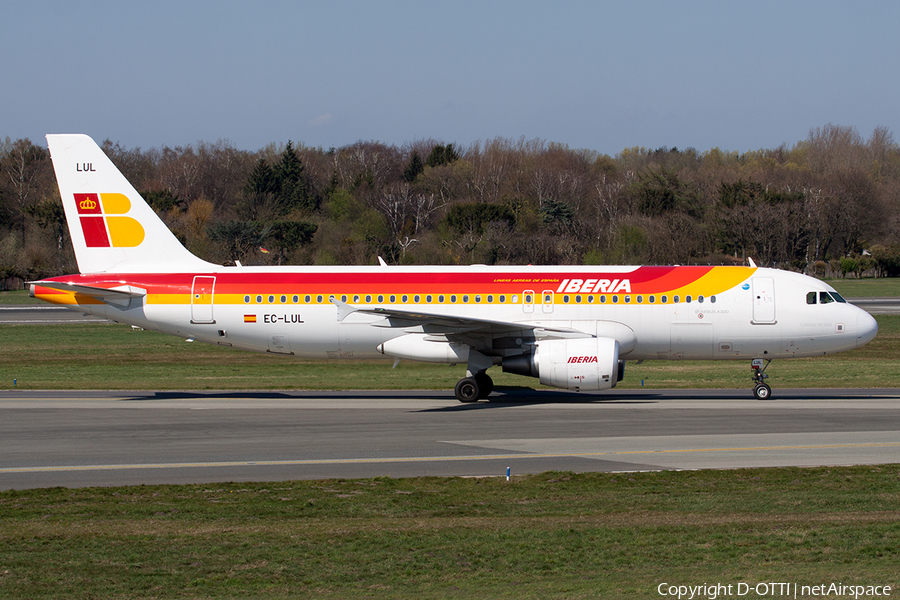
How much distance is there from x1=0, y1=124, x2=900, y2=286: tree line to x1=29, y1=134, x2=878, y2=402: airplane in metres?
31.5

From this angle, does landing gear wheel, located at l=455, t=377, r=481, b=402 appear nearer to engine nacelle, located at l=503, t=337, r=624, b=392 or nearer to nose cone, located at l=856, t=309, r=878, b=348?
engine nacelle, located at l=503, t=337, r=624, b=392

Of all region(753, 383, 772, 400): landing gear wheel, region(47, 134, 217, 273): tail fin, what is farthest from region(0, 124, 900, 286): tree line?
region(753, 383, 772, 400): landing gear wheel

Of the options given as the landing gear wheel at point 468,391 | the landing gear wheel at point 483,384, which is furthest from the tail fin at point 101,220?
the landing gear wheel at point 483,384

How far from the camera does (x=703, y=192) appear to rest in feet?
369

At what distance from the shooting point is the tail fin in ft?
93.4

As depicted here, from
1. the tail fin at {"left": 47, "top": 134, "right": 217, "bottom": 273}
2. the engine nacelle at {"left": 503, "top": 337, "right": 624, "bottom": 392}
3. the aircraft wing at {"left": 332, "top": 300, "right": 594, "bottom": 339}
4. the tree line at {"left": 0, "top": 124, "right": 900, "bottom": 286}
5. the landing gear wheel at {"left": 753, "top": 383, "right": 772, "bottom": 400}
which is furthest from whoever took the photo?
the tree line at {"left": 0, "top": 124, "right": 900, "bottom": 286}

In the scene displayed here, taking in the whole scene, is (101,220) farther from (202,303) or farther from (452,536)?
(452,536)

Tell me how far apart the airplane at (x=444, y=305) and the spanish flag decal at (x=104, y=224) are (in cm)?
4

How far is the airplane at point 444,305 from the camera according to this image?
26.9 m

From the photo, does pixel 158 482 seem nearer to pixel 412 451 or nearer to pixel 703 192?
pixel 412 451

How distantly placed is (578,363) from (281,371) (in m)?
15.5

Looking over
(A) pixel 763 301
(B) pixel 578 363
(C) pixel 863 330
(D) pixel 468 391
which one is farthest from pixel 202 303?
(C) pixel 863 330

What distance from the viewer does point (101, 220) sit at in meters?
28.7

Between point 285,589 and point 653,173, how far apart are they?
110 m
